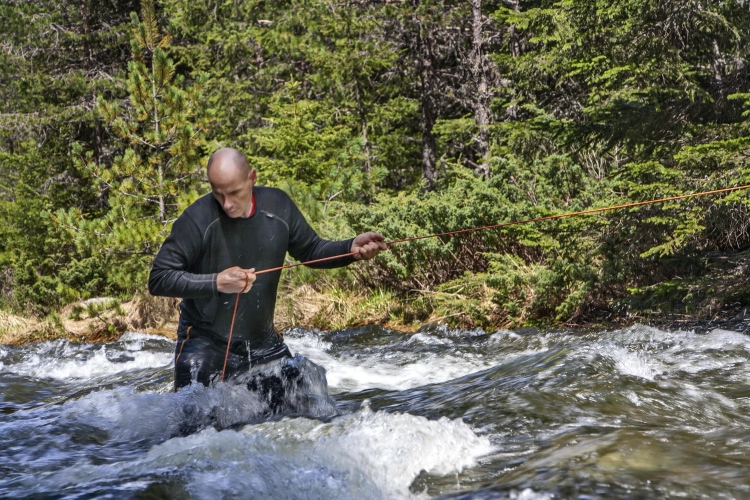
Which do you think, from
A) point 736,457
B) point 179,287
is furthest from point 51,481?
point 736,457

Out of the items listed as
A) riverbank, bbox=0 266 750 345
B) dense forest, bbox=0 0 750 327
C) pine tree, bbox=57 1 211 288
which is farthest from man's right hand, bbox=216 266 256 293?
pine tree, bbox=57 1 211 288

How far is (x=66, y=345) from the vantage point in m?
11.4

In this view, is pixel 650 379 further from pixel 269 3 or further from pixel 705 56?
pixel 269 3

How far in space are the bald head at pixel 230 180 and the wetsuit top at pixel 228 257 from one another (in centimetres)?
11

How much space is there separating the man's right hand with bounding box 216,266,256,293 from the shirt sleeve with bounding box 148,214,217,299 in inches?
1.8

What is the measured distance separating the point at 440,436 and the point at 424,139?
16.0 m

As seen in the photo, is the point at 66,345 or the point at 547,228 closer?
the point at 547,228

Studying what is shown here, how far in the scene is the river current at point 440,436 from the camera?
3.29 metres

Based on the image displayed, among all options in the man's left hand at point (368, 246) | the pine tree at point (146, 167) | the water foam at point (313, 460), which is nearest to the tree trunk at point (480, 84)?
the pine tree at point (146, 167)

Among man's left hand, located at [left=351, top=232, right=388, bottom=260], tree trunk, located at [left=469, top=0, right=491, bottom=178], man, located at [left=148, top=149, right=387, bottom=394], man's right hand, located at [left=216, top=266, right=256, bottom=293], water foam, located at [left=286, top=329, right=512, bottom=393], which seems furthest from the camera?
tree trunk, located at [left=469, top=0, right=491, bottom=178]

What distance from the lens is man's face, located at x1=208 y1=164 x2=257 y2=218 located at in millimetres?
4387

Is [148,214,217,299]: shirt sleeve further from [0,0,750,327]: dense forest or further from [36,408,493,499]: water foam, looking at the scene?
[0,0,750,327]: dense forest

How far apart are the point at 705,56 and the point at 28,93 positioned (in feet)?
67.7

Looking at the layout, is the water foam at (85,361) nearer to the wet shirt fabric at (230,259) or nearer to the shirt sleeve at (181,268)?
the wet shirt fabric at (230,259)
